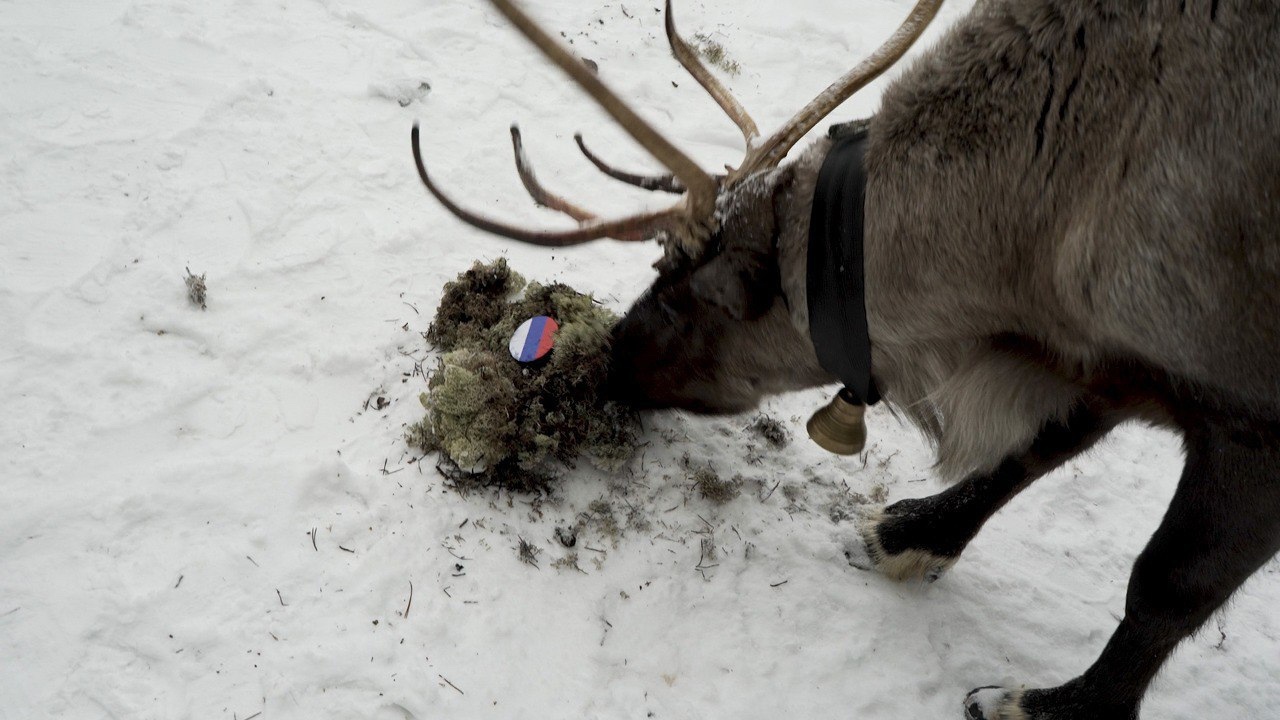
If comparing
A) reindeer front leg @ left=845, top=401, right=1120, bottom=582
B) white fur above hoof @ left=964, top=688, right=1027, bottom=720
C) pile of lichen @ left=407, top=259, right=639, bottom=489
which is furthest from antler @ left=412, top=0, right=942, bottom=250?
white fur above hoof @ left=964, top=688, right=1027, bottom=720

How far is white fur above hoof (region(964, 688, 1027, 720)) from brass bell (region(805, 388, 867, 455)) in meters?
0.97

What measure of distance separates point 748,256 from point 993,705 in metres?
1.69

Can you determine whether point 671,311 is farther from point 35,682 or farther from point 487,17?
point 487,17

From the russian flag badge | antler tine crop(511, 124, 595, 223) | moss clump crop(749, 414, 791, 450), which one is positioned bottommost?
moss clump crop(749, 414, 791, 450)

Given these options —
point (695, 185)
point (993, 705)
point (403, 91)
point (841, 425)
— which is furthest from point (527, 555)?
point (403, 91)

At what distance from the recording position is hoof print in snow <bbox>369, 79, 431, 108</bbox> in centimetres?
442

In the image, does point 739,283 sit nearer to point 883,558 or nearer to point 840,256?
point 840,256

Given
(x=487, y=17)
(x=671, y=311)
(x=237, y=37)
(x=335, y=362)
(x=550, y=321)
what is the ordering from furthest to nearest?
(x=487, y=17) → (x=237, y=37) → (x=335, y=362) → (x=550, y=321) → (x=671, y=311)

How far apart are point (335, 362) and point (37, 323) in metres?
1.10

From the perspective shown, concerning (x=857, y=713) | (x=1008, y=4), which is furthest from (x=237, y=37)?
(x=857, y=713)

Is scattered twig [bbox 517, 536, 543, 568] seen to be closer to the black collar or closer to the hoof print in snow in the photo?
the black collar

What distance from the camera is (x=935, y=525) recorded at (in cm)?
281

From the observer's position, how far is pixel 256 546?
8.20ft

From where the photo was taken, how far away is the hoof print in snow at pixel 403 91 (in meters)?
4.42
